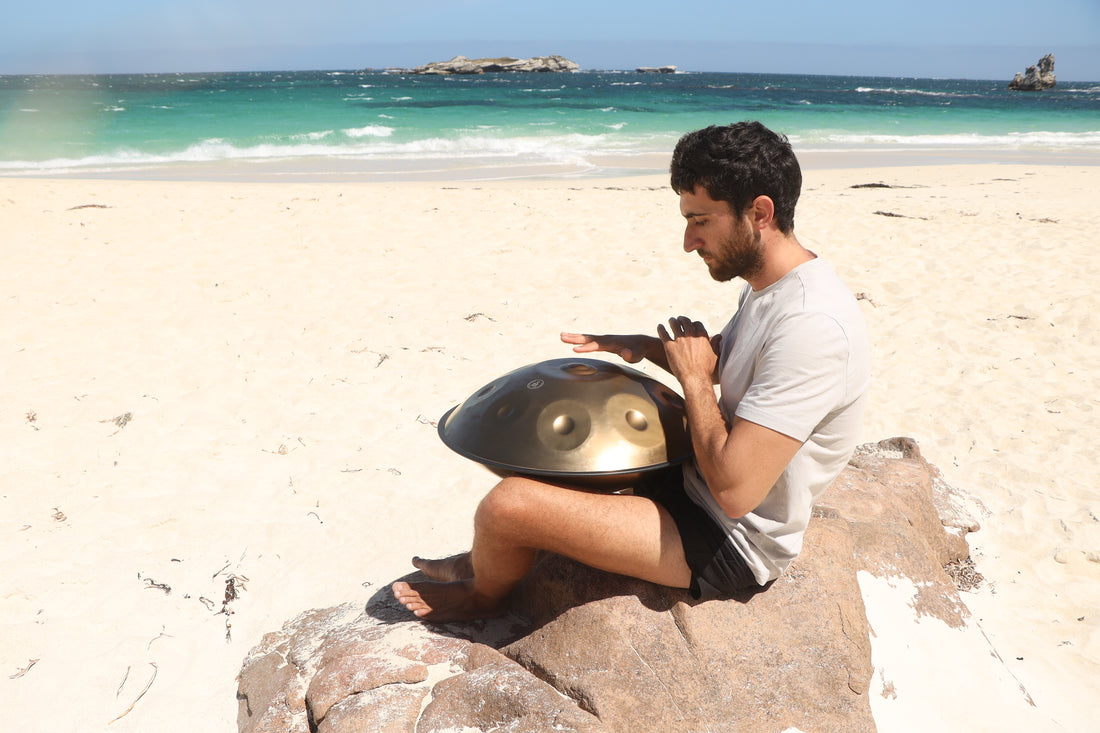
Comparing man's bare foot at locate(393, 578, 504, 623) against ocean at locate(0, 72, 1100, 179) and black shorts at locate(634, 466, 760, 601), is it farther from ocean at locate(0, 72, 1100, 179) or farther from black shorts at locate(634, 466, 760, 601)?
ocean at locate(0, 72, 1100, 179)

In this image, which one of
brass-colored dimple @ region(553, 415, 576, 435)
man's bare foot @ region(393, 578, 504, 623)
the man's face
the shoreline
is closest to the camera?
the man's face

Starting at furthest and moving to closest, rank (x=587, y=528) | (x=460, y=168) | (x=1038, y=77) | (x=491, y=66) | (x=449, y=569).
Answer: (x=491, y=66) < (x=1038, y=77) < (x=460, y=168) < (x=449, y=569) < (x=587, y=528)

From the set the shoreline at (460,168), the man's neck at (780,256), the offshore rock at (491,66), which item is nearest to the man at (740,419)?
the man's neck at (780,256)

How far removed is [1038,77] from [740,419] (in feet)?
276

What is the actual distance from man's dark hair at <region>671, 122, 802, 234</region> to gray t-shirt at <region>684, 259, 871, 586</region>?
22 cm

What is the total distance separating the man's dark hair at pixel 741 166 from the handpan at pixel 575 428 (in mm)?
620

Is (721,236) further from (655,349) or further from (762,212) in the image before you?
(655,349)

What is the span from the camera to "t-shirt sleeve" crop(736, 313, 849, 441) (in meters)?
1.73

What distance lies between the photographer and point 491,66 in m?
80.1

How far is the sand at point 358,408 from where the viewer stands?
2801 mm

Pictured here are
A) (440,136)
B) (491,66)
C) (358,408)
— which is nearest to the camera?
(358,408)

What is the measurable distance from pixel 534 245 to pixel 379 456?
434 centimetres

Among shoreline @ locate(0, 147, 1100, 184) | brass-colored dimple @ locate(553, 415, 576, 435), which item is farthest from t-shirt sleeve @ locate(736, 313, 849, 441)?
shoreline @ locate(0, 147, 1100, 184)

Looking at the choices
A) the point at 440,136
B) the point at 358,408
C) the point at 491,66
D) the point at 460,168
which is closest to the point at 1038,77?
the point at 491,66
